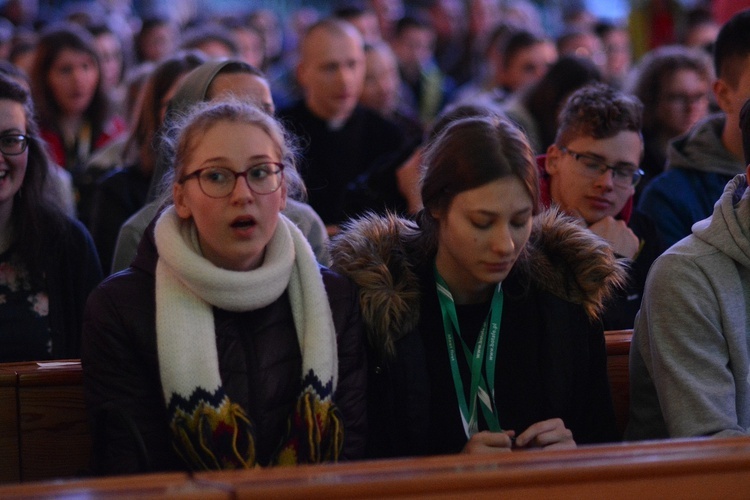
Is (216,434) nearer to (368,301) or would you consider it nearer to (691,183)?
(368,301)

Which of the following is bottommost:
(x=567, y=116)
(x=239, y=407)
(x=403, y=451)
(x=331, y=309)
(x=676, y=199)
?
(x=403, y=451)

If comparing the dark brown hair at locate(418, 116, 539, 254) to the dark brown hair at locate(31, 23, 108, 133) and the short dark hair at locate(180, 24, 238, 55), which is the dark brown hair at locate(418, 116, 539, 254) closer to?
the short dark hair at locate(180, 24, 238, 55)

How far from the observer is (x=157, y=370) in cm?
257

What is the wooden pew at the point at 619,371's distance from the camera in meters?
3.15

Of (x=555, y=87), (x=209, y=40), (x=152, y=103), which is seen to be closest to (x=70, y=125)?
(x=209, y=40)

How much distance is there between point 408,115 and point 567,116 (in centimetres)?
379

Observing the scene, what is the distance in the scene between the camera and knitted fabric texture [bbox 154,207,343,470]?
8.16 feet

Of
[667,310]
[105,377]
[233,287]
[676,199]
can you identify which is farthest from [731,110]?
[105,377]

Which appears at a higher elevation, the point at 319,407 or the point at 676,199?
the point at 676,199

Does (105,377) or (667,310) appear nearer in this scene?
(105,377)

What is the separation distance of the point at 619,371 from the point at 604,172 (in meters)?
0.81

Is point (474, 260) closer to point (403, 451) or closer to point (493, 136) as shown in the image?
point (493, 136)

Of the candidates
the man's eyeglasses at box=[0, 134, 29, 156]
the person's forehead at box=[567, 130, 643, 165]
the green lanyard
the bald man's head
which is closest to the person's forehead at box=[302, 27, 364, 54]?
the bald man's head

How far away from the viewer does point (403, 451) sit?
2.76 metres
